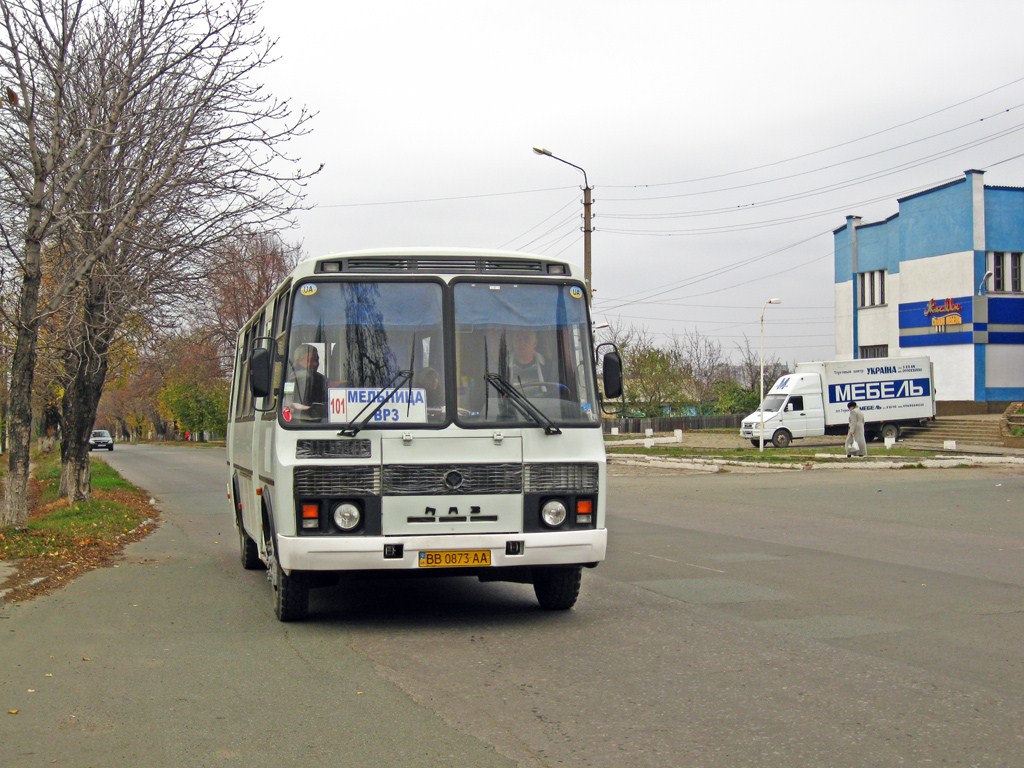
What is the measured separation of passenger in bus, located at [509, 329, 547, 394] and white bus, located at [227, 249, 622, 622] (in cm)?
1

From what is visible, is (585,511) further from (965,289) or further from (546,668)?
(965,289)

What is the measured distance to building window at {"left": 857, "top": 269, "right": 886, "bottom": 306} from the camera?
58903mm

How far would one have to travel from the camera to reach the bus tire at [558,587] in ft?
30.1

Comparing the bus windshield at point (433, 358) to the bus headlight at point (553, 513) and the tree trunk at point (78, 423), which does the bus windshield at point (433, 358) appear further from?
the tree trunk at point (78, 423)

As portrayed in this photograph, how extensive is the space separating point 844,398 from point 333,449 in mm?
40018

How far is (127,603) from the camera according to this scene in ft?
33.4

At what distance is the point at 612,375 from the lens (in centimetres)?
900

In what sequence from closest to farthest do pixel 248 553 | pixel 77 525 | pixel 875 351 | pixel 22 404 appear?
pixel 248 553 → pixel 22 404 → pixel 77 525 → pixel 875 351

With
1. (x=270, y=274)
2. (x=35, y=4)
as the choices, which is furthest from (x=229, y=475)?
(x=270, y=274)

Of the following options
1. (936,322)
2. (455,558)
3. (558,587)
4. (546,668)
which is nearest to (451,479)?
(455,558)

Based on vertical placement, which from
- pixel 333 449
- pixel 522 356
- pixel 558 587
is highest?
pixel 522 356

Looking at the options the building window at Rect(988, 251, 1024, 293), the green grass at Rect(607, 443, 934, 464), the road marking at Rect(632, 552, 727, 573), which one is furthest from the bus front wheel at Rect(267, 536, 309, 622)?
the building window at Rect(988, 251, 1024, 293)

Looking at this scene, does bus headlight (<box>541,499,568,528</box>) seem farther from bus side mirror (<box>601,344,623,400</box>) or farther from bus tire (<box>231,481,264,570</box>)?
bus tire (<box>231,481,264,570</box>)

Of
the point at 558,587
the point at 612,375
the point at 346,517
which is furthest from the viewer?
the point at 558,587
